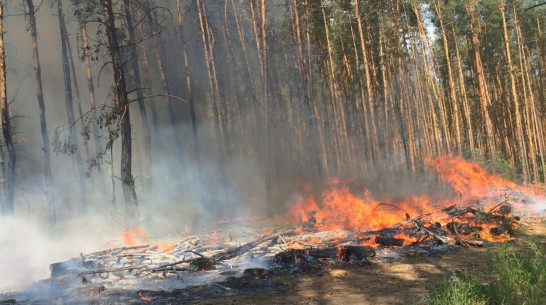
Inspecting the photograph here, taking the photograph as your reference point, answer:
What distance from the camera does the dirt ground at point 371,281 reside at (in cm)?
696

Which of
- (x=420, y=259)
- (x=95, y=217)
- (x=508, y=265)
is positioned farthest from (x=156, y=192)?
(x=508, y=265)

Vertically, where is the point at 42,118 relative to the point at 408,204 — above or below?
above

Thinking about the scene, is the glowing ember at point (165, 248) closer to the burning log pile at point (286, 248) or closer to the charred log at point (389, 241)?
the burning log pile at point (286, 248)

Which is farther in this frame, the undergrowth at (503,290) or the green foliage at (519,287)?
the green foliage at (519,287)

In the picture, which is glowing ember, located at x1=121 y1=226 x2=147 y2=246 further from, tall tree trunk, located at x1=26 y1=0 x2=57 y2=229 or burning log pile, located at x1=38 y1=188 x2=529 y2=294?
tall tree trunk, located at x1=26 y1=0 x2=57 y2=229

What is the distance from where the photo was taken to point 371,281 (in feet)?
26.5

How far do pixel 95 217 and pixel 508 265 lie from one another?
16607 mm

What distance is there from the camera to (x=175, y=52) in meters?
25.6

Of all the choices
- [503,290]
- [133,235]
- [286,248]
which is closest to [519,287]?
[503,290]

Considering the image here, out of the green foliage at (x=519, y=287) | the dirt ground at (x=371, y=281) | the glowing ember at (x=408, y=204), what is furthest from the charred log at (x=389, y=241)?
the green foliage at (x=519, y=287)

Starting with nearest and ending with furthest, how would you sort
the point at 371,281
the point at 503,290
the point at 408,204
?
the point at 503,290
the point at 371,281
the point at 408,204

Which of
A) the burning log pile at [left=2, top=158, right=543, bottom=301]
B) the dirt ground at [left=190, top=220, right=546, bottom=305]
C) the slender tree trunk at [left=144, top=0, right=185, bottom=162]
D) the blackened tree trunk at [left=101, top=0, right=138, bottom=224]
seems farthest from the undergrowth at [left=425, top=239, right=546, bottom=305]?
the slender tree trunk at [left=144, top=0, right=185, bottom=162]

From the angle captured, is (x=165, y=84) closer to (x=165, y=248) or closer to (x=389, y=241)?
(x=165, y=248)

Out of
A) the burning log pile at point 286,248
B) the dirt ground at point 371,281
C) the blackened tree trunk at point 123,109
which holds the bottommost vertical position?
the dirt ground at point 371,281
